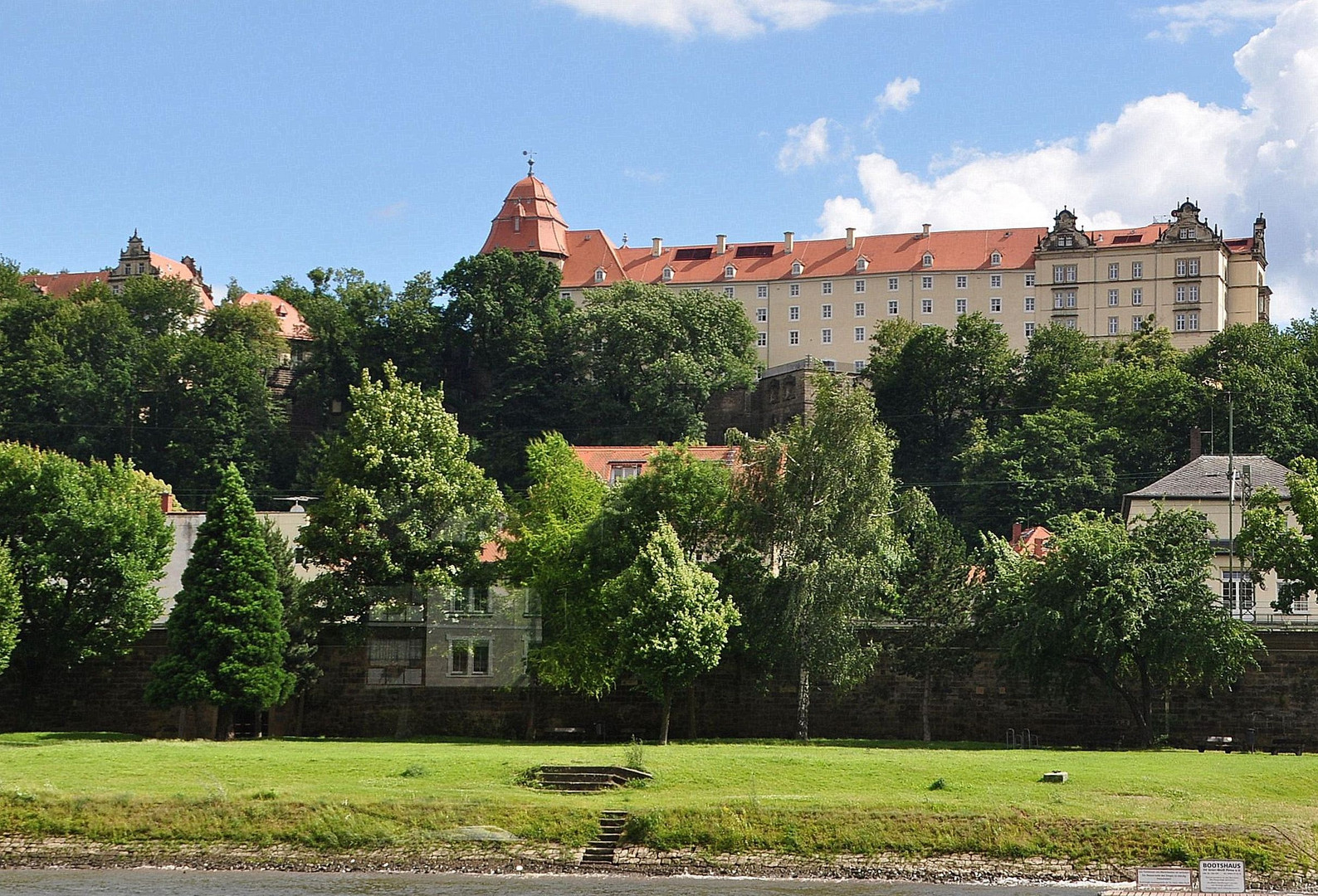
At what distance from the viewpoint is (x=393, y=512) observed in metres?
63.9

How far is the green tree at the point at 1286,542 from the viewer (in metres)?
59.0

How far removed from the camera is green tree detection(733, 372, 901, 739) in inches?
2322

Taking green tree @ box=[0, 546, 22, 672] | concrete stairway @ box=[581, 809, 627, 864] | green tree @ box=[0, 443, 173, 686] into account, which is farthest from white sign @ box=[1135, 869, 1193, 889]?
green tree @ box=[0, 546, 22, 672]

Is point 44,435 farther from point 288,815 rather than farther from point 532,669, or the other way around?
point 288,815

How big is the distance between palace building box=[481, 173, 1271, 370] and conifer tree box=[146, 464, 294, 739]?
3287 inches

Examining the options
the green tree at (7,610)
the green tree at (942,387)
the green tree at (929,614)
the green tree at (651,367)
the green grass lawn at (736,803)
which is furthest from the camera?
the green tree at (942,387)

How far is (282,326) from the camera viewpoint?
150375 mm

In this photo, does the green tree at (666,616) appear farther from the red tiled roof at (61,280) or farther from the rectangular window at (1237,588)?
the red tiled roof at (61,280)

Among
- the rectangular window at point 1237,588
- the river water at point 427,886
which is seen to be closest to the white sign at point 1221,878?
the river water at point 427,886

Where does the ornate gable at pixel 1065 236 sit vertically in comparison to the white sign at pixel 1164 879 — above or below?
above

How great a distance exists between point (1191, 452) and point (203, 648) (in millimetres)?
59280

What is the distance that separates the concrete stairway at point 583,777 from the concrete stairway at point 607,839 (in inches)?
108

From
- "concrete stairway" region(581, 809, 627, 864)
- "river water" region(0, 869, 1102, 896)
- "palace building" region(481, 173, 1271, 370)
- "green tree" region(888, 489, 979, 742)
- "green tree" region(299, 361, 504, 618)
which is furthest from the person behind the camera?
"palace building" region(481, 173, 1271, 370)

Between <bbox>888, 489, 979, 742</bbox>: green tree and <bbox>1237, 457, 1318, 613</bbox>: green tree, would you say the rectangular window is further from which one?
<bbox>888, 489, 979, 742</bbox>: green tree
